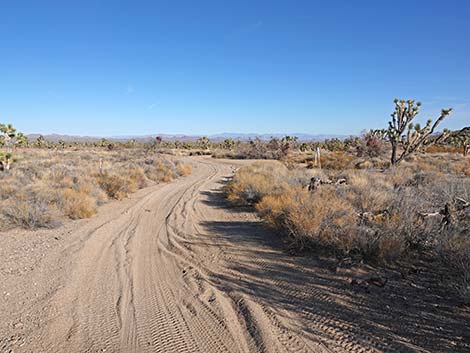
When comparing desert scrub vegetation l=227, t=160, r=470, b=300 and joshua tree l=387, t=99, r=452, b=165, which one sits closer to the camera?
desert scrub vegetation l=227, t=160, r=470, b=300

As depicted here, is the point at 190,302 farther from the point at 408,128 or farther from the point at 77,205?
the point at 408,128

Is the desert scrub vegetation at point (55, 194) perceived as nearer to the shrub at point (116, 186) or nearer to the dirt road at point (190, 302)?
the shrub at point (116, 186)

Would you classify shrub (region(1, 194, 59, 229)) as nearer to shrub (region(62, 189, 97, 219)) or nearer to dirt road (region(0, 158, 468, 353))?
shrub (region(62, 189, 97, 219))

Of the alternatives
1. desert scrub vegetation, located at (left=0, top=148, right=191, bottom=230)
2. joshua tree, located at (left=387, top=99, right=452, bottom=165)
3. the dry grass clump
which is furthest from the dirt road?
joshua tree, located at (left=387, top=99, right=452, bottom=165)

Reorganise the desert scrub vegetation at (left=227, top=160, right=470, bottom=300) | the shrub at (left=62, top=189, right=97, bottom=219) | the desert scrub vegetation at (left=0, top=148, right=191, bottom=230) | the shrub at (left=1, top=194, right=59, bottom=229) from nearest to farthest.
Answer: the desert scrub vegetation at (left=227, top=160, right=470, bottom=300)
the shrub at (left=1, top=194, right=59, bottom=229)
the desert scrub vegetation at (left=0, top=148, right=191, bottom=230)
the shrub at (left=62, top=189, right=97, bottom=219)

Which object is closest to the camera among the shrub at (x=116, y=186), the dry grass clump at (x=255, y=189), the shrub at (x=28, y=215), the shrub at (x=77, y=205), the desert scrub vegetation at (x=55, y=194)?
the shrub at (x=28, y=215)

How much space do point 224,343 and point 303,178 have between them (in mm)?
11832

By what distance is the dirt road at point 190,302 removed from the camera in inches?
165

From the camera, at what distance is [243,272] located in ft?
21.0

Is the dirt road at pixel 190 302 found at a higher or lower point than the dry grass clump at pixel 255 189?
lower

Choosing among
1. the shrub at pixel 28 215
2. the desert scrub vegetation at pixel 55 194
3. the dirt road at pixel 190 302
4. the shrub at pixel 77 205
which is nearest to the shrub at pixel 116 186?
the desert scrub vegetation at pixel 55 194

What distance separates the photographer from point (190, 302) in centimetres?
531

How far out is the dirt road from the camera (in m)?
4.19

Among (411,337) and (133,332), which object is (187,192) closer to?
(133,332)
